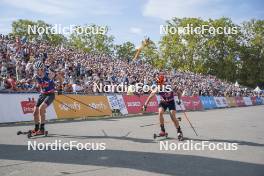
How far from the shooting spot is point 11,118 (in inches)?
634

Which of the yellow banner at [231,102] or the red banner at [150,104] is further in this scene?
the yellow banner at [231,102]

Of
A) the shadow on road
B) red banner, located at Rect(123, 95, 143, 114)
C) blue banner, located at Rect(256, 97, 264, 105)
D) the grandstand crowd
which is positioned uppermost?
the grandstand crowd

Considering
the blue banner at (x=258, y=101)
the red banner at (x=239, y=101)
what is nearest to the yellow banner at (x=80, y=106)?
the red banner at (x=239, y=101)

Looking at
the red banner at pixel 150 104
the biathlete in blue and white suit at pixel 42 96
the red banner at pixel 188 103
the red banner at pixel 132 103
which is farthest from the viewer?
the red banner at pixel 188 103

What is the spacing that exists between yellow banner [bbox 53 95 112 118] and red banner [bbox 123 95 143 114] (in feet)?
7.40

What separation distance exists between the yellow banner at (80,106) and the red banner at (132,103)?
2257 millimetres

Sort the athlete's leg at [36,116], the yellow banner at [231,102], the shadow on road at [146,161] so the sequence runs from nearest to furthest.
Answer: the shadow on road at [146,161] → the athlete's leg at [36,116] → the yellow banner at [231,102]

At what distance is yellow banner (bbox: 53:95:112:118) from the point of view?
19.0 m

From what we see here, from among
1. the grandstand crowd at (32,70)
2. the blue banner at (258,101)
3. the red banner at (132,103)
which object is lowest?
the blue banner at (258,101)

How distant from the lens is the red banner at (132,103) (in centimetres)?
2458

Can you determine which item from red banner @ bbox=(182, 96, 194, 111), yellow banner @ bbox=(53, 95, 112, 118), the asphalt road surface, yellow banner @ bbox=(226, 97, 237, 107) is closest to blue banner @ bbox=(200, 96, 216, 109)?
red banner @ bbox=(182, 96, 194, 111)

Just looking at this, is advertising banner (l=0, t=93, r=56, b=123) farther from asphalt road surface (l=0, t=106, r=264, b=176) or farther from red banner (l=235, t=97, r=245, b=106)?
red banner (l=235, t=97, r=245, b=106)

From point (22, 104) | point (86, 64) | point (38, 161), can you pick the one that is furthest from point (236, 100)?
point (38, 161)

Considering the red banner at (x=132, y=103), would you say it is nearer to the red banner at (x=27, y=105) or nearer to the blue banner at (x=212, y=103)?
the red banner at (x=27, y=105)
